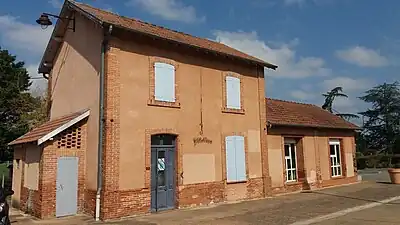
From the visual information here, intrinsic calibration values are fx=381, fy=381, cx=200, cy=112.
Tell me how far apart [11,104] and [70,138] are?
15.8m

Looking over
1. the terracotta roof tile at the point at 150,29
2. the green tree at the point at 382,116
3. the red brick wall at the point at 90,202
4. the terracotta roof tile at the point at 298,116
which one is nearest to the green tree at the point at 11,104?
the terracotta roof tile at the point at 150,29

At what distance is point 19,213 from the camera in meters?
→ 13.7

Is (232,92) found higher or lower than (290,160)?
higher

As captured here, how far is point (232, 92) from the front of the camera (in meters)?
16.2

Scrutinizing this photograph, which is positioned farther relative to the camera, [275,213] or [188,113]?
[188,113]

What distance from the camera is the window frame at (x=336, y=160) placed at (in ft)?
71.2

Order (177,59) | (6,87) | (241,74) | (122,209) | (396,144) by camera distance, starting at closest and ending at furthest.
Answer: (122,209), (177,59), (241,74), (6,87), (396,144)

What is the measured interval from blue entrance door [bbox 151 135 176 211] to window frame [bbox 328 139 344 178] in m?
11.3

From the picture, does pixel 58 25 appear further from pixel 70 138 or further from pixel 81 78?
pixel 70 138

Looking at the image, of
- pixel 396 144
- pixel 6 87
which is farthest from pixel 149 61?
pixel 396 144

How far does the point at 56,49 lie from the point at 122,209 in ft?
28.1

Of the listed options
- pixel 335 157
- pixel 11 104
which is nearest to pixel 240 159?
pixel 335 157

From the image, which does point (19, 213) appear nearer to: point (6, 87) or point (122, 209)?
point (122, 209)

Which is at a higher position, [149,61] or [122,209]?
[149,61]
